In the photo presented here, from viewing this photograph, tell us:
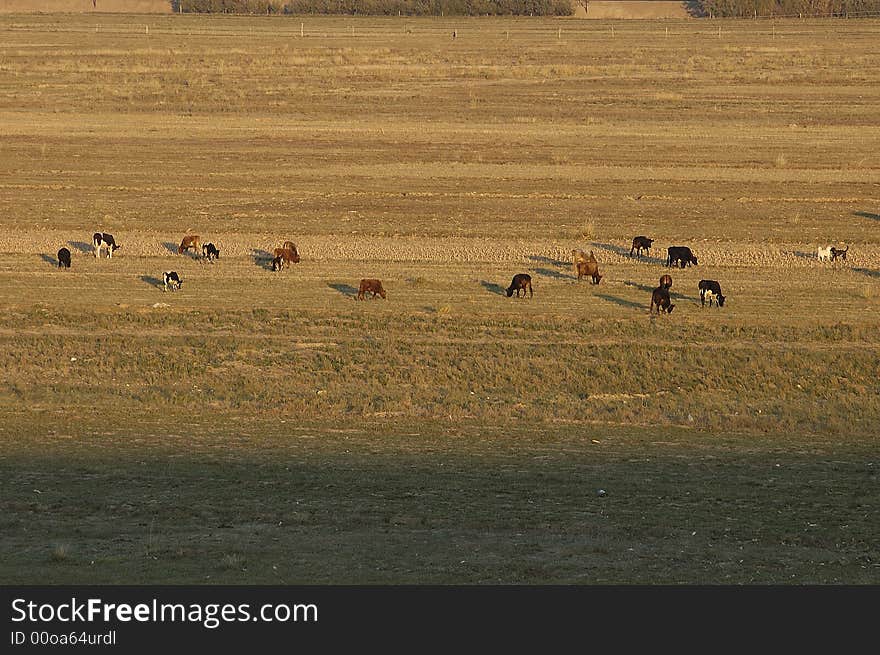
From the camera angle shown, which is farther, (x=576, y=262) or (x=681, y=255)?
(x=681, y=255)

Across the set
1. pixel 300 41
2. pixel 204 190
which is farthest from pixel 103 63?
pixel 204 190

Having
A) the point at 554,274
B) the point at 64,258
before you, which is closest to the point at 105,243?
the point at 64,258

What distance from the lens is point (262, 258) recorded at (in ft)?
109

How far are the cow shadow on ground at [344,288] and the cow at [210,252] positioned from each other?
3.64 metres

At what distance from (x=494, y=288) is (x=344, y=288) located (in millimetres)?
3123

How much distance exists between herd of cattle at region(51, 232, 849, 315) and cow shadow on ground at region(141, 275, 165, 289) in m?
0.26

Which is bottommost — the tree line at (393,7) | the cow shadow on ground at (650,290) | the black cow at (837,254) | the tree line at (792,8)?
the cow shadow on ground at (650,290)

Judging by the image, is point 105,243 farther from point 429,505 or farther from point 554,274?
point 429,505

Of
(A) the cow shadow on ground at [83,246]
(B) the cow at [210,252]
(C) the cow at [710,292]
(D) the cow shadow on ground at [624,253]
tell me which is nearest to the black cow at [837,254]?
(D) the cow shadow on ground at [624,253]

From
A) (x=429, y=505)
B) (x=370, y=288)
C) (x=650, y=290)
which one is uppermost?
(x=650, y=290)

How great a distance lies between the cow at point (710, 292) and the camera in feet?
91.8

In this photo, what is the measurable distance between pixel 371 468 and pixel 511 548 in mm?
3938

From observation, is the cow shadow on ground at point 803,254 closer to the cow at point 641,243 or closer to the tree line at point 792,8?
the cow at point 641,243
